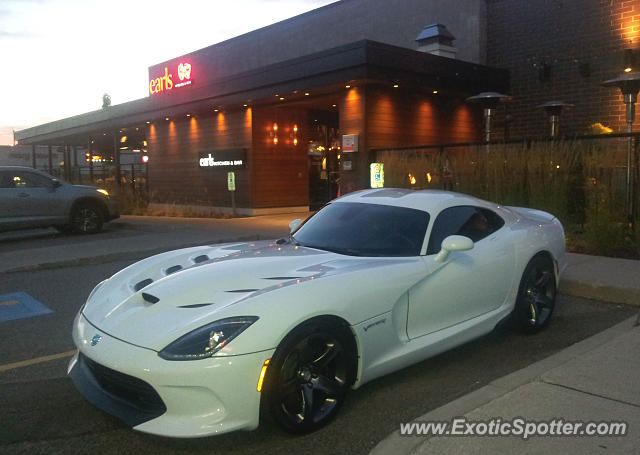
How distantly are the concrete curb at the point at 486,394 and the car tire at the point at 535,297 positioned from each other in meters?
0.50

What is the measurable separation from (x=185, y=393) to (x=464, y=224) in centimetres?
287

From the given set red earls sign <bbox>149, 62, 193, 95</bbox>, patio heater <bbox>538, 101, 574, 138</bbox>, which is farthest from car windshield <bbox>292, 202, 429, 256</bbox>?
red earls sign <bbox>149, 62, 193, 95</bbox>

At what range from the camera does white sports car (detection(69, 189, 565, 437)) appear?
10.2ft

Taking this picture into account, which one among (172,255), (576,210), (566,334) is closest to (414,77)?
(576,210)

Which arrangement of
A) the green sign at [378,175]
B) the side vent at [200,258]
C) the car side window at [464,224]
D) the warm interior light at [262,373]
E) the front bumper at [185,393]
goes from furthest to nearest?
1. the green sign at [378,175]
2. the car side window at [464,224]
3. the side vent at [200,258]
4. the warm interior light at [262,373]
5. the front bumper at [185,393]

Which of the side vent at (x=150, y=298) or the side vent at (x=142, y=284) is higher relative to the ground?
the side vent at (x=142, y=284)

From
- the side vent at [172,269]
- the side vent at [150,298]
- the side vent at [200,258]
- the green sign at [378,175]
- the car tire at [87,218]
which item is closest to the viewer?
the side vent at [150,298]

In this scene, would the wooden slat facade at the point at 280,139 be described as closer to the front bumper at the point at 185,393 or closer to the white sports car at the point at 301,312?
the white sports car at the point at 301,312

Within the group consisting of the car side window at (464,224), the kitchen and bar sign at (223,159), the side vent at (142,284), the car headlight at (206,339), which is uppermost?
the kitchen and bar sign at (223,159)

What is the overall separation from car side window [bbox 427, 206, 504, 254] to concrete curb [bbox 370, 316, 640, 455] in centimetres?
108

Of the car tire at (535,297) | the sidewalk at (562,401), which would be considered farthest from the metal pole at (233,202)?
the sidewalk at (562,401)

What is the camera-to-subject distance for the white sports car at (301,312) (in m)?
3.12

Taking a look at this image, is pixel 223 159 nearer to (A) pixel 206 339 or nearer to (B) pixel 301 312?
(B) pixel 301 312

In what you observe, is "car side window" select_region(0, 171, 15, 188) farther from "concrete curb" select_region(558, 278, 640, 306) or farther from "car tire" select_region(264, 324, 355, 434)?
"car tire" select_region(264, 324, 355, 434)
